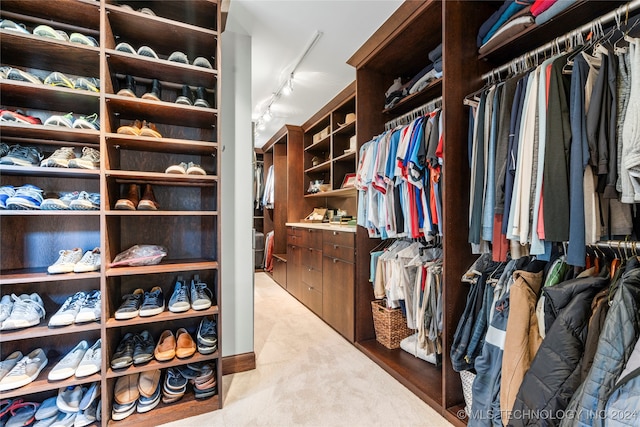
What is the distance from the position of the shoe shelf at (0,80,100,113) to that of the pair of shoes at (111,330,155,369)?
1.25 m

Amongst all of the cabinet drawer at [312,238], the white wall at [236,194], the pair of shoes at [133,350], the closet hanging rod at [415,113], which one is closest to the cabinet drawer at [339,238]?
the cabinet drawer at [312,238]

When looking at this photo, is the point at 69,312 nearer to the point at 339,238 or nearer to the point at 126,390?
the point at 126,390

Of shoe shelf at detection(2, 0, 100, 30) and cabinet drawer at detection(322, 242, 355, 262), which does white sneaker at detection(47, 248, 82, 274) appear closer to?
shoe shelf at detection(2, 0, 100, 30)

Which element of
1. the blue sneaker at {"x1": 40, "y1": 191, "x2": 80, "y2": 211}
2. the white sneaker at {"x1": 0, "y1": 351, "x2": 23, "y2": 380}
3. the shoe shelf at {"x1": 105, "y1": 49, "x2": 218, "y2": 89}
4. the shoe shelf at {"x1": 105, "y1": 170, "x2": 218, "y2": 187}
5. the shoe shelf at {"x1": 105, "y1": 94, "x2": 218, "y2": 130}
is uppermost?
the shoe shelf at {"x1": 105, "y1": 49, "x2": 218, "y2": 89}

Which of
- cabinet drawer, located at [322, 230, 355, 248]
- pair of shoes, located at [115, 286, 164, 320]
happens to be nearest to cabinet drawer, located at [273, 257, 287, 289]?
cabinet drawer, located at [322, 230, 355, 248]

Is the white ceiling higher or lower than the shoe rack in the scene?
higher

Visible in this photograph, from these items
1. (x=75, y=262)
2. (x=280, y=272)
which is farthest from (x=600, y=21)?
(x=280, y=272)

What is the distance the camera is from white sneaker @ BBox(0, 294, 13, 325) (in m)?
1.25

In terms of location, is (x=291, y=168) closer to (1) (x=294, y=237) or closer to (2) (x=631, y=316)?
(1) (x=294, y=237)

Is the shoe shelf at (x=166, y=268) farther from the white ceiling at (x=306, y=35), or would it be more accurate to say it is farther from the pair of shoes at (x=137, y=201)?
the white ceiling at (x=306, y=35)

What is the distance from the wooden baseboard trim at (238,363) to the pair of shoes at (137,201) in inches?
44.1

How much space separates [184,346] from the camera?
1.53 metres

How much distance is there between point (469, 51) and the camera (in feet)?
5.14

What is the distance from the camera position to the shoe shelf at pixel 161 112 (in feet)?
4.64
